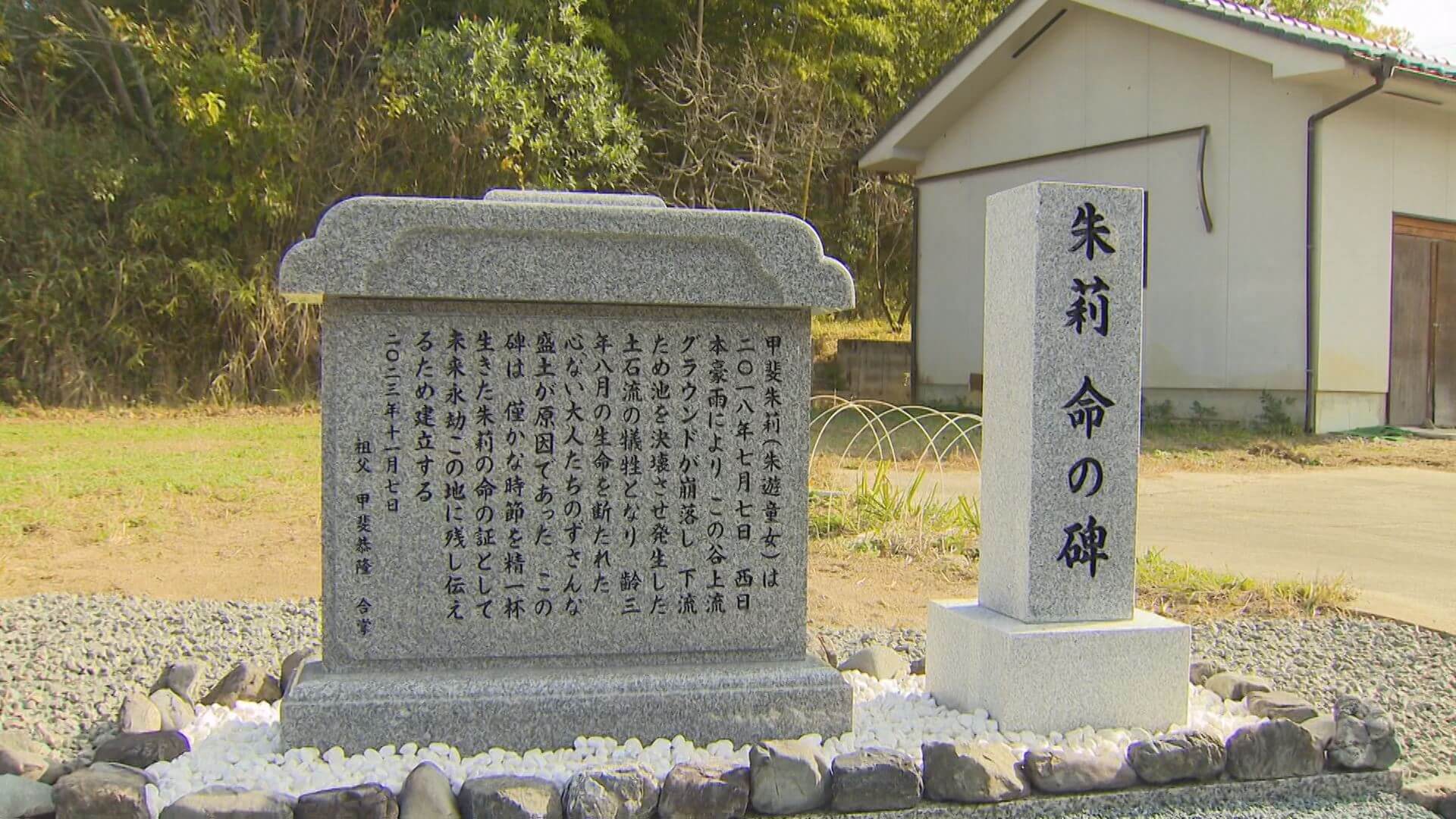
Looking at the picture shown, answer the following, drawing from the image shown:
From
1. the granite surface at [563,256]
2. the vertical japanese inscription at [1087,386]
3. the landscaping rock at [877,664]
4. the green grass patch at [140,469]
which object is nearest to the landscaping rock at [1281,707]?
the vertical japanese inscription at [1087,386]

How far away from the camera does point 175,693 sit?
3.30 metres

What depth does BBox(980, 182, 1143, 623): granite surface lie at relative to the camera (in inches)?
123

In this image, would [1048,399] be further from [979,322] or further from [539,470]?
[979,322]

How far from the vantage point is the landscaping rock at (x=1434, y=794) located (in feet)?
9.16

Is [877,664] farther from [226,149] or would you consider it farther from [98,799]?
[226,149]

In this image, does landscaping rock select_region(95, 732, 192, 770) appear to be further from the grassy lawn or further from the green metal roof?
the green metal roof

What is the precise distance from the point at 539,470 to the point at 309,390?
9.65m

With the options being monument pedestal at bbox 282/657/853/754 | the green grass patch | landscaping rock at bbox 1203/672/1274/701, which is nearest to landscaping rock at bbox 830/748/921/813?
monument pedestal at bbox 282/657/853/754

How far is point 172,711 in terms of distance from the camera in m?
3.08

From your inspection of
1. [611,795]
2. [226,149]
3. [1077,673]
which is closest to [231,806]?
[611,795]

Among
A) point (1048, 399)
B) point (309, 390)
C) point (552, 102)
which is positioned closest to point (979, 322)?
point (552, 102)

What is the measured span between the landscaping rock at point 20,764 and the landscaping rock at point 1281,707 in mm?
3217

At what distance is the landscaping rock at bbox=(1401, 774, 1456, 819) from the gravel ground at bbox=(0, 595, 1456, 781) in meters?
0.10

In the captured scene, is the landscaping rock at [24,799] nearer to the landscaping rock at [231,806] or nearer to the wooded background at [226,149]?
the landscaping rock at [231,806]
